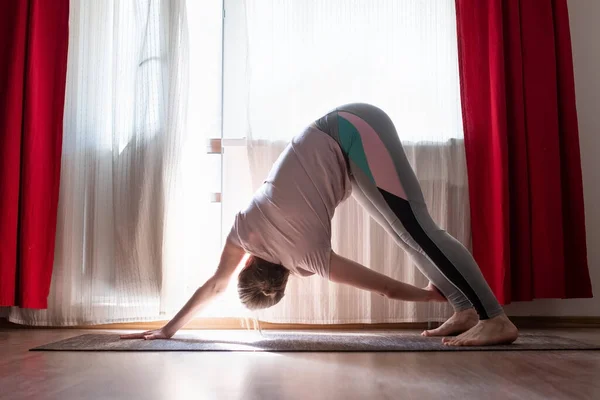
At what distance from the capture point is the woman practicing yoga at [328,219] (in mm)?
2254

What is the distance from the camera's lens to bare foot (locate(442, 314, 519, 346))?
2.14m

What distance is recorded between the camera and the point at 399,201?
7.36 ft

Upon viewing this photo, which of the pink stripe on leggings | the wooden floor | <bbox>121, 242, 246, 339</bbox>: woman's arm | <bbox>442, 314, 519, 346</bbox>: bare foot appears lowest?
the wooden floor

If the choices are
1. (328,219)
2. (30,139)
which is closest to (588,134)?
(328,219)

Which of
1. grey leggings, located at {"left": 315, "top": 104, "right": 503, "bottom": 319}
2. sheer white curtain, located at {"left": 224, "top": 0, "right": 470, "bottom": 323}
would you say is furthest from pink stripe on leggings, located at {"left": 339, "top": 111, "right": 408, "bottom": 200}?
sheer white curtain, located at {"left": 224, "top": 0, "right": 470, "bottom": 323}

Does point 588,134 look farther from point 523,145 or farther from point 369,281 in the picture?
point 369,281

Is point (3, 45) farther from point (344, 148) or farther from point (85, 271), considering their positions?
point (344, 148)

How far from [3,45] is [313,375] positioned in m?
2.35

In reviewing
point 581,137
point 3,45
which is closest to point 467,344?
point 581,137

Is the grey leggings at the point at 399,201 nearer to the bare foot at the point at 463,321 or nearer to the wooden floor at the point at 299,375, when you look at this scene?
the bare foot at the point at 463,321

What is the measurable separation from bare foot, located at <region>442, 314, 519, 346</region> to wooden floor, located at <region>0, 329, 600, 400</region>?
0.16 m

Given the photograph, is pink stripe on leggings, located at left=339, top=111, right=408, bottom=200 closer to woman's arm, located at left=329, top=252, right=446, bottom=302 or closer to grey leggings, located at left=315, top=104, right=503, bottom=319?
grey leggings, located at left=315, top=104, right=503, bottom=319

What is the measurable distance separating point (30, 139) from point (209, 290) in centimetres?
125

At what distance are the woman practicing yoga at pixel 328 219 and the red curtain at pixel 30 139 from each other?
82cm
